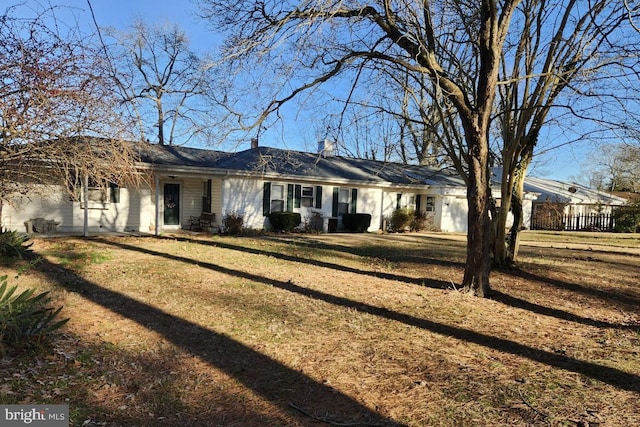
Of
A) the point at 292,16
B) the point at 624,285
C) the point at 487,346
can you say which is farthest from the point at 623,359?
the point at 292,16

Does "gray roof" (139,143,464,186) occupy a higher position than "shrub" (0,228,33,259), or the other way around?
"gray roof" (139,143,464,186)

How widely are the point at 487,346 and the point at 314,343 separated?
2125 millimetres

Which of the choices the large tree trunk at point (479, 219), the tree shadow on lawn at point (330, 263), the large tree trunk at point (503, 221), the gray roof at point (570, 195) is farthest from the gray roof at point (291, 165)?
the gray roof at point (570, 195)

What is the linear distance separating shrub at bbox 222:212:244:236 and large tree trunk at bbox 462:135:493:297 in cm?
1079

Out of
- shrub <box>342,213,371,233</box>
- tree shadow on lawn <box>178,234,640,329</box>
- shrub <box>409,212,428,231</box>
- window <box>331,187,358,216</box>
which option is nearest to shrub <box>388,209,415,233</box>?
shrub <box>409,212,428,231</box>

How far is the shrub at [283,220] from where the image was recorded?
17906mm

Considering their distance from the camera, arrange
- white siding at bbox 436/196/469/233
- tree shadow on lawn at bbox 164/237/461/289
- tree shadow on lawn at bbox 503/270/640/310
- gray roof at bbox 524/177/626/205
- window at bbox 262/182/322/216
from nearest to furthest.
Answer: tree shadow on lawn at bbox 503/270/640/310
tree shadow on lawn at bbox 164/237/461/289
window at bbox 262/182/322/216
white siding at bbox 436/196/469/233
gray roof at bbox 524/177/626/205

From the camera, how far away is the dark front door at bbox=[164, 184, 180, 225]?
17.5 m

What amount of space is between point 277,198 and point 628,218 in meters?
21.3

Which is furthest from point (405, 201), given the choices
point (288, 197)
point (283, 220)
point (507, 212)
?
point (507, 212)

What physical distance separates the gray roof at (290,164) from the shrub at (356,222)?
1.78 metres

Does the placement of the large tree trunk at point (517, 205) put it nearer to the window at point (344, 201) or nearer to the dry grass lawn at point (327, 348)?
the dry grass lawn at point (327, 348)

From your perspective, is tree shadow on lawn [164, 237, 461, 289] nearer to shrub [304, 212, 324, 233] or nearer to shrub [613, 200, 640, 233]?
shrub [304, 212, 324, 233]

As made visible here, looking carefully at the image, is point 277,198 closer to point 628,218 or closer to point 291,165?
point 291,165
